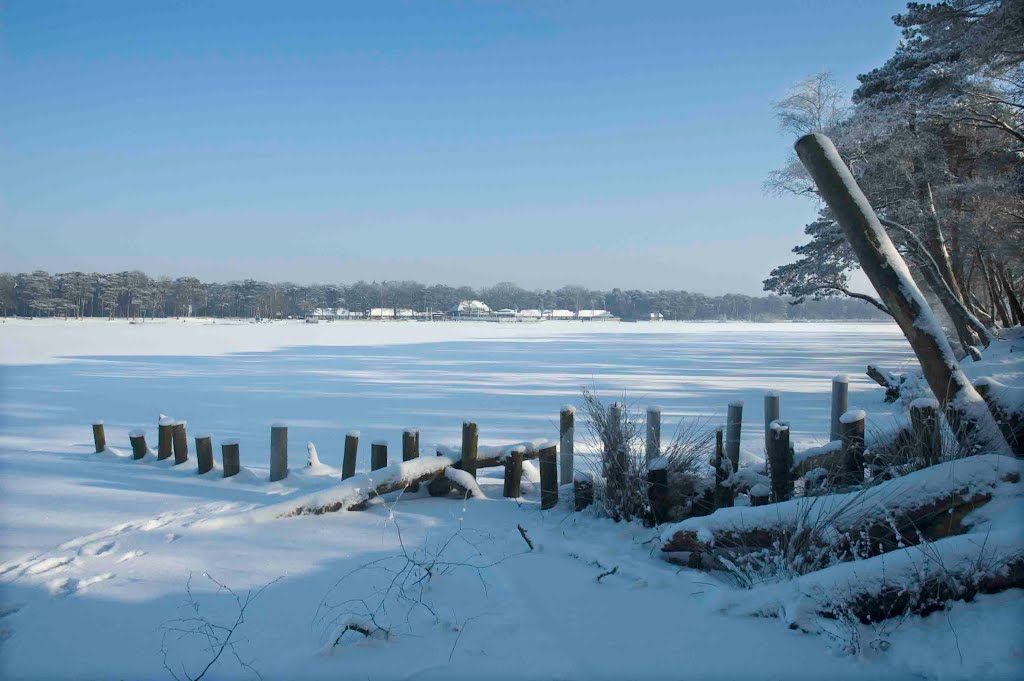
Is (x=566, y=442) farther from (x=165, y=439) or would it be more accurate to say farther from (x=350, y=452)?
(x=165, y=439)

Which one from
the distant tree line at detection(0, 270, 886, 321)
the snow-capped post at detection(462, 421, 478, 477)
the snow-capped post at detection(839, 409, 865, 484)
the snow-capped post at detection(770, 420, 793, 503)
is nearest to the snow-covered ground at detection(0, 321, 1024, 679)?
the snow-capped post at detection(462, 421, 478, 477)

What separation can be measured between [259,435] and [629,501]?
786cm

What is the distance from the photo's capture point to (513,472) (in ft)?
20.4

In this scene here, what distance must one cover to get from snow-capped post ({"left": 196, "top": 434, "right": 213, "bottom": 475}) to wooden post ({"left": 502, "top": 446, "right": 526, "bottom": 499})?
12.5 feet

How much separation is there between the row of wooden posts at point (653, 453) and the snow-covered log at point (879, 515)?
591 mm

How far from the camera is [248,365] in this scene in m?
25.0

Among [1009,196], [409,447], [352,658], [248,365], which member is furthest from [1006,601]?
[248,365]

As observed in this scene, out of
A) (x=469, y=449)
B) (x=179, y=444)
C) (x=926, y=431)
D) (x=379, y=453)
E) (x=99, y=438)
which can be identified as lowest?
(x=99, y=438)

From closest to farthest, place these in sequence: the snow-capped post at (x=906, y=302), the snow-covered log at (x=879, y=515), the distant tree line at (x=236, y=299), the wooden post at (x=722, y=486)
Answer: the snow-covered log at (x=879, y=515), the snow-capped post at (x=906, y=302), the wooden post at (x=722, y=486), the distant tree line at (x=236, y=299)

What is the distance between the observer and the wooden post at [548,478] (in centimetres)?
Result: 577

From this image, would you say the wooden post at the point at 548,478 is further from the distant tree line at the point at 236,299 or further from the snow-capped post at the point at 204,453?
the distant tree line at the point at 236,299

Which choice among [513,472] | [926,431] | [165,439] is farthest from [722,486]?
[165,439]

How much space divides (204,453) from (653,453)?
17.7 ft

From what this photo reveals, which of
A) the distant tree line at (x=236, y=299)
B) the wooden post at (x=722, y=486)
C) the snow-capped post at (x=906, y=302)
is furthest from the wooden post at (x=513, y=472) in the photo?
the distant tree line at (x=236, y=299)
